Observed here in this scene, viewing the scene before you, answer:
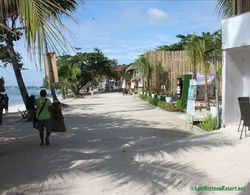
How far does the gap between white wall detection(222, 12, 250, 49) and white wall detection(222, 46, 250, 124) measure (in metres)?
0.49

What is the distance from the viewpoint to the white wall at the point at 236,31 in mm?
12305

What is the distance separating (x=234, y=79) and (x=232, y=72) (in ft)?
0.75

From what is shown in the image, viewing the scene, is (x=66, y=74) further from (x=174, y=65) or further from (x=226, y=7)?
(x=226, y=7)

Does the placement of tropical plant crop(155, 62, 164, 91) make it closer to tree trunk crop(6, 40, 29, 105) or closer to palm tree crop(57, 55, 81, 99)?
palm tree crop(57, 55, 81, 99)

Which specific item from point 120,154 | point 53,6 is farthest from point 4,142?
point 53,6

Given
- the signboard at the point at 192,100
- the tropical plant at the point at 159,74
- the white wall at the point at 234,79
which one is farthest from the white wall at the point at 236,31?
the tropical plant at the point at 159,74

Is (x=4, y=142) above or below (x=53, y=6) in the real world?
below

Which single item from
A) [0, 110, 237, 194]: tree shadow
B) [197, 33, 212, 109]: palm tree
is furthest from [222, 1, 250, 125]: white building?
[197, 33, 212, 109]: palm tree

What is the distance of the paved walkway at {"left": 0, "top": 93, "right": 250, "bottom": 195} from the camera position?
680 centimetres

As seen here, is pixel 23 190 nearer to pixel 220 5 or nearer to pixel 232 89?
pixel 232 89

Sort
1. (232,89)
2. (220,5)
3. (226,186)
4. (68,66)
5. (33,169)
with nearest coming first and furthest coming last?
(226,186), (33,169), (232,89), (220,5), (68,66)

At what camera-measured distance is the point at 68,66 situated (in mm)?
52031

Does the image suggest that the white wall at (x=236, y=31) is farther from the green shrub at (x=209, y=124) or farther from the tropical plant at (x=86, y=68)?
the tropical plant at (x=86, y=68)

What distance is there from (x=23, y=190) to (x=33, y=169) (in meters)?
1.48
